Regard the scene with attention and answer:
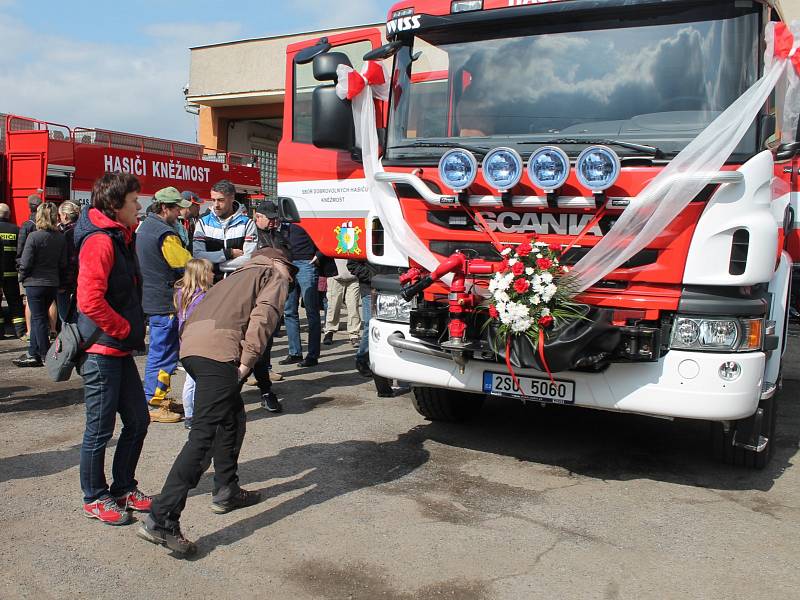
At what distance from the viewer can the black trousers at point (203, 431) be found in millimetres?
3828

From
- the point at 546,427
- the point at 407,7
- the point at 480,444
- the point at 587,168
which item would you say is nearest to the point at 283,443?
the point at 480,444

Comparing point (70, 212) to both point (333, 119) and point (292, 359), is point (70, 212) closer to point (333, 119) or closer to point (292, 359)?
point (292, 359)

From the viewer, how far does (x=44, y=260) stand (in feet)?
27.9

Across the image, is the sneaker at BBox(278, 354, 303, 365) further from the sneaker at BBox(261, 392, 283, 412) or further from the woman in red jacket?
the woman in red jacket

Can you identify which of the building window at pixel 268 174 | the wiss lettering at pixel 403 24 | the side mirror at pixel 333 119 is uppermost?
the building window at pixel 268 174

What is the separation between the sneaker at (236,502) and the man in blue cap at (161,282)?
6.44ft

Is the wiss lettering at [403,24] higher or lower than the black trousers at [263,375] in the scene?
higher

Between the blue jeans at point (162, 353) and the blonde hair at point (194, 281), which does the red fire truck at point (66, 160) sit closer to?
the blue jeans at point (162, 353)

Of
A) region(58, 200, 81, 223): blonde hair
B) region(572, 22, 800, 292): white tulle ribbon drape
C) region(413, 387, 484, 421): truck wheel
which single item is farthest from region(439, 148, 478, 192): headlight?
region(58, 200, 81, 223): blonde hair

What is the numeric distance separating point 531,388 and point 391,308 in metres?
1.14

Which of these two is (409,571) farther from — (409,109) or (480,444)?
(409,109)

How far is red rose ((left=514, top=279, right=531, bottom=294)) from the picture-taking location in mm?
4594

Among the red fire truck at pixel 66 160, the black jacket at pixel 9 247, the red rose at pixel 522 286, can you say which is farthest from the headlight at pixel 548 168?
the red fire truck at pixel 66 160

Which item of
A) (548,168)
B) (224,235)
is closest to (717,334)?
(548,168)
